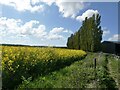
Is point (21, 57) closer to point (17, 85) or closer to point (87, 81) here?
point (17, 85)

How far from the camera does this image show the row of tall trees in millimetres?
53219

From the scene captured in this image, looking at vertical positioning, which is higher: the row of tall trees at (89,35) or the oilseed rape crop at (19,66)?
the row of tall trees at (89,35)

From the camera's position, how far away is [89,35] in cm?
5456

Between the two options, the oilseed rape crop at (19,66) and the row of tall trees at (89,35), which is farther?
the row of tall trees at (89,35)

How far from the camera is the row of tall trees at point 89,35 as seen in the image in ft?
175

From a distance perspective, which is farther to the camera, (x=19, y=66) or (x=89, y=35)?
(x=89, y=35)

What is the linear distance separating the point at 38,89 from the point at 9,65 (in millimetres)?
1299

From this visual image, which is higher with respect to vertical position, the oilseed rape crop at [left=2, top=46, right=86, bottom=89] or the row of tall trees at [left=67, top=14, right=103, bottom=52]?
the row of tall trees at [left=67, top=14, right=103, bottom=52]

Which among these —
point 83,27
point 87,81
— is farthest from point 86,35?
point 87,81

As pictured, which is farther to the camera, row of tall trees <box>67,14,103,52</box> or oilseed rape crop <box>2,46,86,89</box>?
row of tall trees <box>67,14,103,52</box>

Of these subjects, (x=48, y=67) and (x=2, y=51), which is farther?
(x=48, y=67)

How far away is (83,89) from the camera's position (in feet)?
32.6

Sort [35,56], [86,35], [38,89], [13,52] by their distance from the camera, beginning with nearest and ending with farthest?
1. [38,89]
2. [13,52]
3. [35,56]
4. [86,35]

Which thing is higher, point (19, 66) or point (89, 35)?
point (89, 35)
